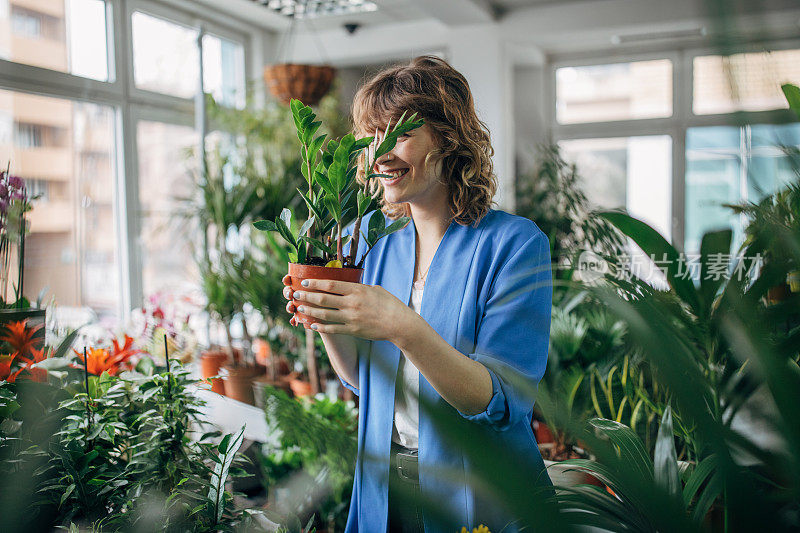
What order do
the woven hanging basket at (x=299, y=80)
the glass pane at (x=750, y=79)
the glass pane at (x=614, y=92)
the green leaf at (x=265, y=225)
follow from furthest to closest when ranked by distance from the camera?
1. the glass pane at (x=614, y=92)
2. the woven hanging basket at (x=299, y=80)
3. the green leaf at (x=265, y=225)
4. the glass pane at (x=750, y=79)

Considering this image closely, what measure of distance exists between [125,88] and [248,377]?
80.3 inches

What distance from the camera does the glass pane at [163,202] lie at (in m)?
3.95

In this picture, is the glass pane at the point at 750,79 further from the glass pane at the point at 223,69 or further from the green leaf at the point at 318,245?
the glass pane at the point at 223,69

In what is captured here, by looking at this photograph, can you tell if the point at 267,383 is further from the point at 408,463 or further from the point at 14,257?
the point at 408,463

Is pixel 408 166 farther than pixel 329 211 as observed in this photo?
Yes

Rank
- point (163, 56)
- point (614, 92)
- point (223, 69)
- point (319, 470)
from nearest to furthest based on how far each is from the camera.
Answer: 1. point (319, 470)
2. point (163, 56)
3. point (223, 69)
4. point (614, 92)

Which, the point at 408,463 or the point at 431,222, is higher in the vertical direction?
the point at 431,222

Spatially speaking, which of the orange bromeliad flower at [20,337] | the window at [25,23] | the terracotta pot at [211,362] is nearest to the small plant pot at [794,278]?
the orange bromeliad flower at [20,337]

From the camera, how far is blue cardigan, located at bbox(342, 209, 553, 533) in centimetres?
93

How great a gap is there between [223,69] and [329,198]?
4.59 m

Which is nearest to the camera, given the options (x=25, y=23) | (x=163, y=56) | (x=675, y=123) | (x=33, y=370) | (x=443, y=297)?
(x=443, y=297)

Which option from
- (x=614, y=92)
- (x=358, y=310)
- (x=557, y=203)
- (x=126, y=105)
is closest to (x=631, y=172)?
(x=614, y=92)

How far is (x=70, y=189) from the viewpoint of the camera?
136 inches

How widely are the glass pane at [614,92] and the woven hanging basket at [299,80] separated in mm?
2843
